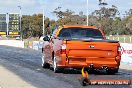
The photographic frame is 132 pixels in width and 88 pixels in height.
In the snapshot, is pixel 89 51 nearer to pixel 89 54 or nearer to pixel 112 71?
pixel 89 54

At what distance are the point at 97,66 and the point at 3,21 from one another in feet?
473

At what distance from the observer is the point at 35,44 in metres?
56.0

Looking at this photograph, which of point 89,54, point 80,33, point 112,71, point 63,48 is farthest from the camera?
point 80,33

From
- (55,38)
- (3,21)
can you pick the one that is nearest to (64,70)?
(55,38)

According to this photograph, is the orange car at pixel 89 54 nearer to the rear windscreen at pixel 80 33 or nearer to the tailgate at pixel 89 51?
the tailgate at pixel 89 51

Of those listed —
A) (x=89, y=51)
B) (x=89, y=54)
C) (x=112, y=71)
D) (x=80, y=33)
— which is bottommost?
(x=112, y=71)

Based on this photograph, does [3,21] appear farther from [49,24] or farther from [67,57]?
[67,57]

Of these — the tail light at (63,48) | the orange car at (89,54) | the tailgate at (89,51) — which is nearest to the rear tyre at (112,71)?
the orange car at (89,54)

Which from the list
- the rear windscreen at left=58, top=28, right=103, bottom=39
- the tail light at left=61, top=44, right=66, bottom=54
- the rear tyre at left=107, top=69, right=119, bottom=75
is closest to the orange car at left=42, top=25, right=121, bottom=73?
the tail light at left=61, top=44, right=66, bottom=54

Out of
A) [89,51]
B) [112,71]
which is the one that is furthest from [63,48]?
[112,71]

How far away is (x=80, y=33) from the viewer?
61.2 ft

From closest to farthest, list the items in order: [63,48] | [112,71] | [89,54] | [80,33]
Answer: [89,54], [63,48], [112,71], [80,33]

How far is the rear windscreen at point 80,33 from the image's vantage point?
733 inches

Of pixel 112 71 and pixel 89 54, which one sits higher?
pixel 89 54
